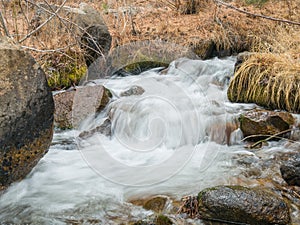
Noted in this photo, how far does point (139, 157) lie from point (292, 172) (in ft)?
5.68

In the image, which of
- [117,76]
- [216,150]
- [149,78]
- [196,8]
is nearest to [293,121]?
[216,150]

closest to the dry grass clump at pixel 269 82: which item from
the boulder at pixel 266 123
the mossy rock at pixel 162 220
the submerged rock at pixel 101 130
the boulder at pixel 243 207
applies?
the boulder at pixel 266 123

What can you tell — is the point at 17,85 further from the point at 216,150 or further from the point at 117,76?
the point at 117,76

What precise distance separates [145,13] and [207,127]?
16.5 ft

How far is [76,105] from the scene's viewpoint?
473 centimetres

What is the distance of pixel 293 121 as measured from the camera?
13.8 feet

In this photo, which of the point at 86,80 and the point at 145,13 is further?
the point at 145,13

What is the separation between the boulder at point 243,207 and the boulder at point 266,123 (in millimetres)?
1672

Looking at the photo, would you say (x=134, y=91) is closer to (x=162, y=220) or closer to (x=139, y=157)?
(x=139, y=157)

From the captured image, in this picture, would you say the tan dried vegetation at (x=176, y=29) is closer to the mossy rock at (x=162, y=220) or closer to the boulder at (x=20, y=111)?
the boulder at (x=20, y=111)

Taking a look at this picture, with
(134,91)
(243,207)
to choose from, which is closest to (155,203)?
(243,207)

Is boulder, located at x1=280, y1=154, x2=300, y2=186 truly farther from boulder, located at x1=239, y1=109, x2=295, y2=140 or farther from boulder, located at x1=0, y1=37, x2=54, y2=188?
boulder, located at x1=0, y1=37, x2=54, y2=188

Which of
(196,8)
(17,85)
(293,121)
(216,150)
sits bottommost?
(216,150)

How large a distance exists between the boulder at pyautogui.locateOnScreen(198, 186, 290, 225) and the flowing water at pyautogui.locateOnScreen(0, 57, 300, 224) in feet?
0.55
